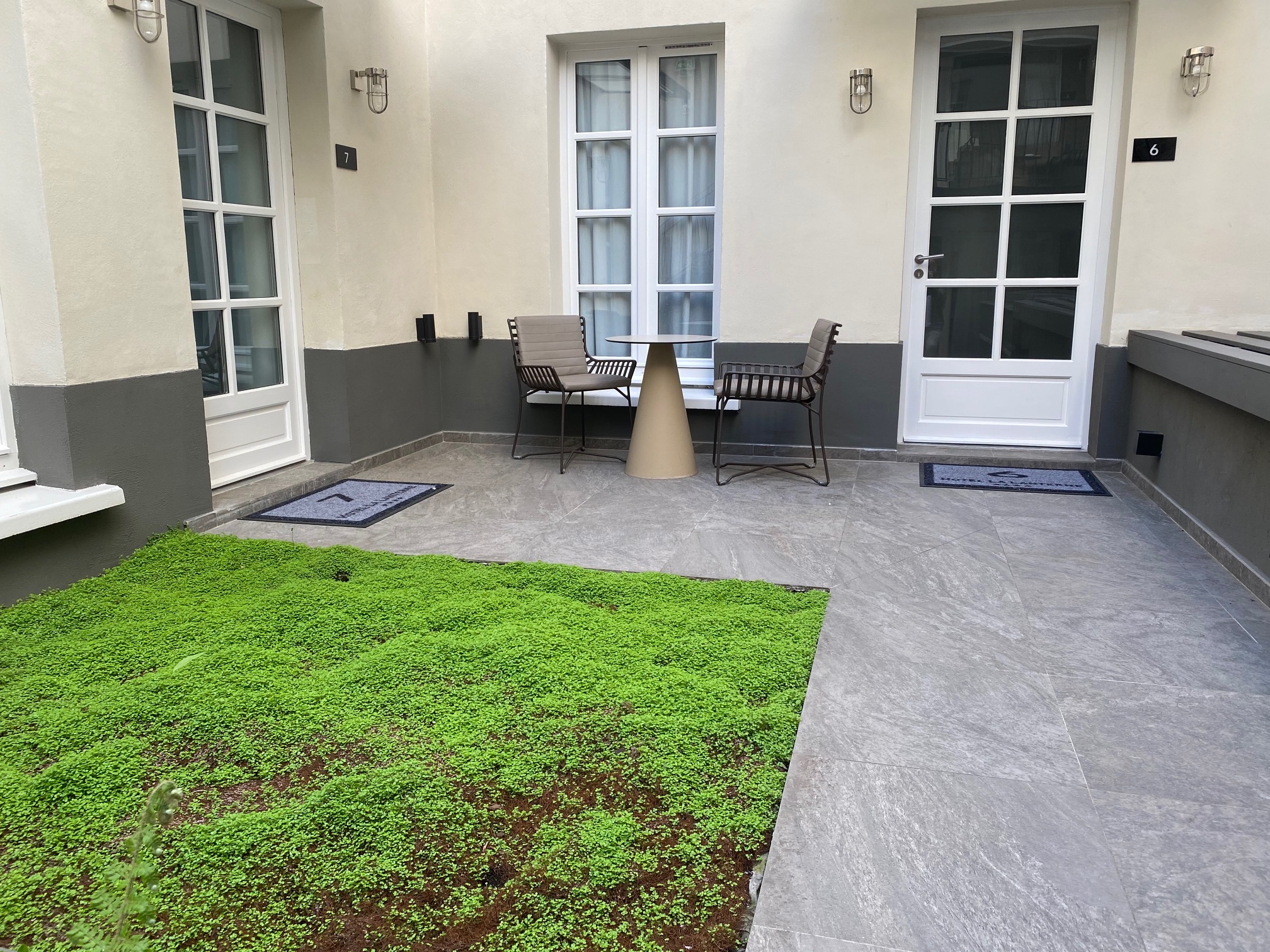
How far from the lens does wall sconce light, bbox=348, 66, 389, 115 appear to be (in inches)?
207

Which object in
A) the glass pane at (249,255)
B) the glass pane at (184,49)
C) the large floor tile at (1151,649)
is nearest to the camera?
the large floor tile at (1151,649)

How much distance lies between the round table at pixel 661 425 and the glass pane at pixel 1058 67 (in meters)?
2.32

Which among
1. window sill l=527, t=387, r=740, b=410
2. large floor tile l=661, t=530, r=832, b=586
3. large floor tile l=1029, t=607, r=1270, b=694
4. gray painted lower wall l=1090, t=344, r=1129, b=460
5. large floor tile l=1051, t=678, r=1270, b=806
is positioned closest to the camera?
large floor tile l=1051, t=678, r=1270, b=806

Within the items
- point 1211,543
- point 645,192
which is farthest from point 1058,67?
point 1211,543

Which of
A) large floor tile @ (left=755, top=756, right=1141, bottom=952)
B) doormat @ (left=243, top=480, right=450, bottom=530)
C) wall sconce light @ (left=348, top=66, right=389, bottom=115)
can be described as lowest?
large floor tile @ (left=755, top=756, right=1141, bottom=952)

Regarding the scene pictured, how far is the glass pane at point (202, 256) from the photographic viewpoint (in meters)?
4.38

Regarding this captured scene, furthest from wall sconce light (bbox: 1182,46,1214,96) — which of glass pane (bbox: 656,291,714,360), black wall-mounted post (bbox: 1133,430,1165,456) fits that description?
glass pane (bbox: 656,291,714,360)

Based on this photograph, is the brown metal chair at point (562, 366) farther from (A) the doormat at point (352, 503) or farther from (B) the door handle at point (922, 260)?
(B) the door handle at point (922, 260)

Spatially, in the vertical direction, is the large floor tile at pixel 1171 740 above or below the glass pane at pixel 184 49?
below

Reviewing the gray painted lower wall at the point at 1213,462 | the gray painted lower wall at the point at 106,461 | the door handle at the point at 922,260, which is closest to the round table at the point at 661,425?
the door handle at the point at 922,260

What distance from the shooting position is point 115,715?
7.93 ft

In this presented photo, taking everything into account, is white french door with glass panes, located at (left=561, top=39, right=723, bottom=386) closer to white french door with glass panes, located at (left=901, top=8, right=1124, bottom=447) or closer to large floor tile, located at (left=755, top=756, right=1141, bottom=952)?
white french door with glass panes, located at (left=901, top=8, right=1124, bottom=447)

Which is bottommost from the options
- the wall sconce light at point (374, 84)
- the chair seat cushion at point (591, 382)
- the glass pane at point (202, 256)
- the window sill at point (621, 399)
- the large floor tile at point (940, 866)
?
the large floor tile at point (940, 866)

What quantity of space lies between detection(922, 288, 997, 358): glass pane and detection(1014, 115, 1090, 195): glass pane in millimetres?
652
